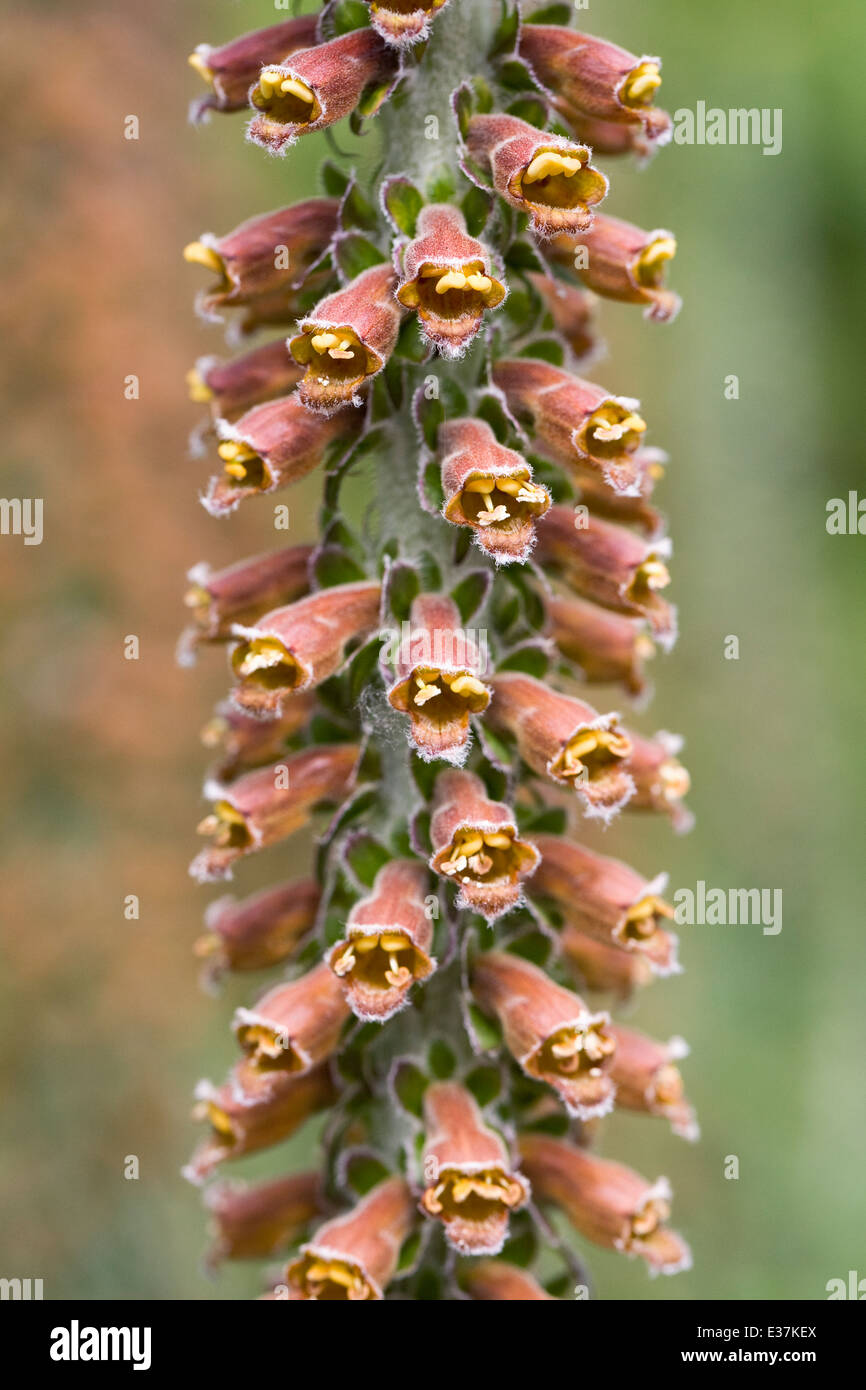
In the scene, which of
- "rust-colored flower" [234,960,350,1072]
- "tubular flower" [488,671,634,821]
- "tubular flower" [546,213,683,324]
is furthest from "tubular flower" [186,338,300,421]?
"rust-colored flower" [234,960,350,1072]

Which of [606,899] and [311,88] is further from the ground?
[311,88]

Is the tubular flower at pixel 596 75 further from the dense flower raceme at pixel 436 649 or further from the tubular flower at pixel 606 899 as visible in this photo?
the tubular flower at pixel 606 899

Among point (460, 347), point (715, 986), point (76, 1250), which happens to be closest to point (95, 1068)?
point (76, 1250)

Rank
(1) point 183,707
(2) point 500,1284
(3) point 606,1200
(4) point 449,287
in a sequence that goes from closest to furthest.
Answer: (4) point 449,287 < (2) point 500,1284 < (3) point 606,1200 < (1) point 183,707

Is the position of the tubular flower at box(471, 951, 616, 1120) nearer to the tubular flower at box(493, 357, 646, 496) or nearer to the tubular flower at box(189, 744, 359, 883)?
the tubular flower at box(189, 744, 359, 883)

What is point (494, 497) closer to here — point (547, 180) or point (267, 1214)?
point (547, 180)

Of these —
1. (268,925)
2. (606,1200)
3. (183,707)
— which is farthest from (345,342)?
(183,707)

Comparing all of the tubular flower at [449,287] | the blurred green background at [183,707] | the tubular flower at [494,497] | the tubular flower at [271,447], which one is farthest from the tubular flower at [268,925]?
the blurred green background at [183,707]
